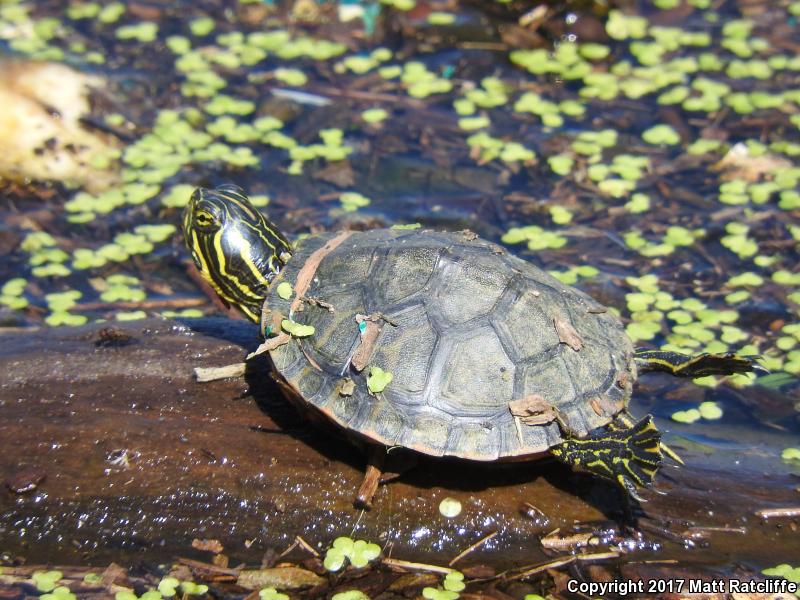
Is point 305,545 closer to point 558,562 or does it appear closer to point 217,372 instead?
point 217,372

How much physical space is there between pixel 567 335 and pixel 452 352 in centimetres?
56

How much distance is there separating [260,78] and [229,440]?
5.21m

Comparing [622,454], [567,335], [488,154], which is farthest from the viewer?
[488,154]

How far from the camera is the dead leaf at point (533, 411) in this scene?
3.82m

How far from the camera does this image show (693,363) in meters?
4.27

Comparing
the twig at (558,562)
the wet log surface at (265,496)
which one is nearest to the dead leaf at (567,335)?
the wet log surface at (265,496)

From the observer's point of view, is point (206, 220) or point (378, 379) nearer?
point (378, 379)

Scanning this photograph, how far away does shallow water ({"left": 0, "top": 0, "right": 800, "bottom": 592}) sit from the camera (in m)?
6.02

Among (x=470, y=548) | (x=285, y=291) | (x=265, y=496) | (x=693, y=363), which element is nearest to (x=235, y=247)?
(x=285, y=291)

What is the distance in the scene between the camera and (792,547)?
3.96 meters

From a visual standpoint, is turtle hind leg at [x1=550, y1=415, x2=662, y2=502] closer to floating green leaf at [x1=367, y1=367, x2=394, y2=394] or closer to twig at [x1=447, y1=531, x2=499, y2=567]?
twig at [x1=447, y1=531, x2=499, y2=567]

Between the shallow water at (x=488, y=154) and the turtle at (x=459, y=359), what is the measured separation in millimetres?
836

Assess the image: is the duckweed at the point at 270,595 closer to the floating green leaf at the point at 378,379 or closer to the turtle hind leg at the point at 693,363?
the floating green leaf at the point at 378,379

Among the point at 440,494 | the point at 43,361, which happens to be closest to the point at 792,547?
the point at 440,494
